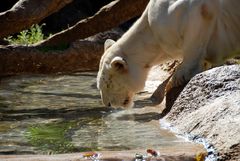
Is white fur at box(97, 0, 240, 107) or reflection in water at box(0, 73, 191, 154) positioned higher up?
white fur at box(97, 0, 240, 107)

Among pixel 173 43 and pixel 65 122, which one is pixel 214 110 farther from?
pixel 173 43

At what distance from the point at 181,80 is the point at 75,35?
12.2 feet

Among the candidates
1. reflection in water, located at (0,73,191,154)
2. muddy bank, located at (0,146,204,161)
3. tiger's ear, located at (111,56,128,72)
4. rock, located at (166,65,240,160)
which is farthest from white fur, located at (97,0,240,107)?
muddy bank, located at (0,146,204,161)

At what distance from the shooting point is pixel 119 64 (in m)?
8.07

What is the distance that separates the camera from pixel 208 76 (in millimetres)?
6246

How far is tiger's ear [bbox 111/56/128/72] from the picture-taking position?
7.96 metres

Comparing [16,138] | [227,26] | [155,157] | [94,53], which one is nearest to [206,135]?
[155,157]

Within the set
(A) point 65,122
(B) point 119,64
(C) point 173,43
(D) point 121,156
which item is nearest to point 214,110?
(D) point 121,156

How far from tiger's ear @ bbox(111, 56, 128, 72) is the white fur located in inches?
1.0

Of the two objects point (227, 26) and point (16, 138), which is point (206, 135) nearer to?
point (16, 138)

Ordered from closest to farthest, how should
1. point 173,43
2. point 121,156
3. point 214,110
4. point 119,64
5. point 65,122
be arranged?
point 121,156 → point 214,110 → point 65,122 → point 173,43 → point 119,64

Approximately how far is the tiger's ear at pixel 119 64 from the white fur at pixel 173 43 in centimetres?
2

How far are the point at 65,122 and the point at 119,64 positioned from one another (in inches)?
43.5

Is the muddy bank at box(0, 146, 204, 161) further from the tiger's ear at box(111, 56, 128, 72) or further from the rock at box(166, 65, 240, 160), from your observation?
the tiger's ear at box(111, 56, 128, 72)
